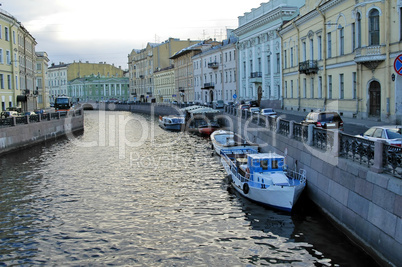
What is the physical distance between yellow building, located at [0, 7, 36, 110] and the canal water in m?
26.7

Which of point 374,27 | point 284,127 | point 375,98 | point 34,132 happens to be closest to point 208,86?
point 34,132

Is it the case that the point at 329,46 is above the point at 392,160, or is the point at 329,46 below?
above

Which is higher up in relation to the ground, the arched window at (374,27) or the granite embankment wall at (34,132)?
the arched window at (374,27)

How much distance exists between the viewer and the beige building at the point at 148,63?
353 ft

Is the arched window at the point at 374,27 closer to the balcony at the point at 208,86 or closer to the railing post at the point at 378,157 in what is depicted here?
the railing post at the point at 378,157

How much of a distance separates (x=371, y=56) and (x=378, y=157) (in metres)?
17.7

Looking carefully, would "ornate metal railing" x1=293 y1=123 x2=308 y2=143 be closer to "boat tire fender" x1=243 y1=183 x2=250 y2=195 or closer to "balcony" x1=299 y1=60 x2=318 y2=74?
"boat tire fender" x1=243 y1=183 x2=250 y2=195

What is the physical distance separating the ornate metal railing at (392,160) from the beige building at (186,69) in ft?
239

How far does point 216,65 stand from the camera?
235 feet

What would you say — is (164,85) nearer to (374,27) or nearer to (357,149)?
(374,27)

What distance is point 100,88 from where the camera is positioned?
145m

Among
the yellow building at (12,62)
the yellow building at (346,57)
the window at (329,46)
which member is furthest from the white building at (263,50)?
the yellow building at (12,62)

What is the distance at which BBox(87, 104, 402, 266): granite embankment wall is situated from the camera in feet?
31.3

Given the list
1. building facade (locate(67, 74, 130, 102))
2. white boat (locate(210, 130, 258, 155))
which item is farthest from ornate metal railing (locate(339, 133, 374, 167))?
building facade (locate(67, 74, 130, 102))
